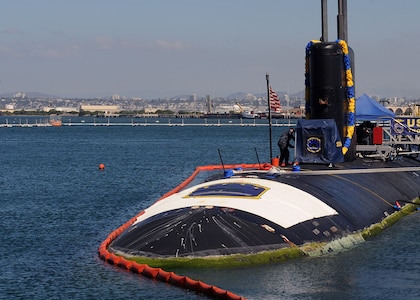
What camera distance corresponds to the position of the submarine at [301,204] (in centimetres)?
2392

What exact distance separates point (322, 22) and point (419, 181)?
8785mm

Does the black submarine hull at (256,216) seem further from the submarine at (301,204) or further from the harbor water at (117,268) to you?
the harbor water at (117,268)

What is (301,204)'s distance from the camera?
2705cm

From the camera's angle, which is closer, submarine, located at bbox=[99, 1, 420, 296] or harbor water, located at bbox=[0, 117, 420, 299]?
harbor water, located at bbox=[0, 117, 420, 299]

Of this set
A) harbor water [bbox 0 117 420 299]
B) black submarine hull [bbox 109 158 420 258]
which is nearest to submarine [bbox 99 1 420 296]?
black submarine hull [bbox 109 158 420 258]

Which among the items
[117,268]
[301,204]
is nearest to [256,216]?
[301,204]

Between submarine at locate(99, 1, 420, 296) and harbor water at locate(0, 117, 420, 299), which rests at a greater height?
submarine at locate(99, 1, 420, 296)

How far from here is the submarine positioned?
2392 centimetres

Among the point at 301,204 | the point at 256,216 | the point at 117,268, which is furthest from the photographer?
the point at 301,204

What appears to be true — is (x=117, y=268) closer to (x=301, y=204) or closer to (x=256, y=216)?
(x=256, y=216)

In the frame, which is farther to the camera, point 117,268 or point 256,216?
point 256,216

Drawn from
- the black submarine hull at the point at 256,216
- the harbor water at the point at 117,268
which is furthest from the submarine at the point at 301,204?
the harbor water at the point at 117,268

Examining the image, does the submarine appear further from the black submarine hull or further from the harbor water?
the harbor water

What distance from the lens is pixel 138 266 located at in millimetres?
23344
